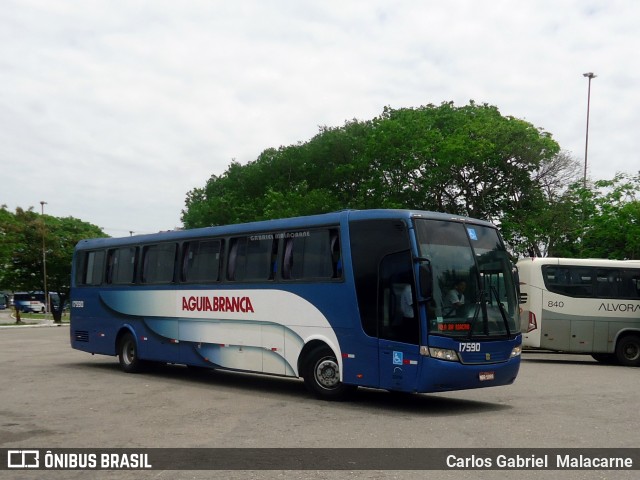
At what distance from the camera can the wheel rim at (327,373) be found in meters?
13.7

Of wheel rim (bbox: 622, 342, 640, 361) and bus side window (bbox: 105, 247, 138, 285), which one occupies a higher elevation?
bus side window (bbox: 105, 247, 138, 285)

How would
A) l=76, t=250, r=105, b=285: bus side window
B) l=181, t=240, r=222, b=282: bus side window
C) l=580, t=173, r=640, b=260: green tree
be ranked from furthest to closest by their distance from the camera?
l=580, t=173, r=640, b=260: green tree, l=76, t=250, r=105, b=285: bus side window, l=181, t=240, r=222, b=282: bus side window

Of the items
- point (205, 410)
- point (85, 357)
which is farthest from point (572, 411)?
point (85, 357)

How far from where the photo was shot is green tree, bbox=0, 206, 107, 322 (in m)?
58.5

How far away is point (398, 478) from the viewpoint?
7.59 meters

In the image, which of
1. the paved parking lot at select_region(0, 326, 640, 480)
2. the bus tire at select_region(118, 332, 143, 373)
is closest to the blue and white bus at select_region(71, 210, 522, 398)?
the paved parking lot at select_region(0, 326, 640, 480)

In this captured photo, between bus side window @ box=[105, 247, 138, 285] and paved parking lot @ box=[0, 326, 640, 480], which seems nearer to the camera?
paved parking lot @ box=[0, 326, 640, 480]

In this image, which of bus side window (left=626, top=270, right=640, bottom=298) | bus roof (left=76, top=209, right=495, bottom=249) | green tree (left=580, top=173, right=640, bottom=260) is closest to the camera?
bus roof (left=76, top=209, right=495, bottom=249)

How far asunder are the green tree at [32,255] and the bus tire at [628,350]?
4366 cm

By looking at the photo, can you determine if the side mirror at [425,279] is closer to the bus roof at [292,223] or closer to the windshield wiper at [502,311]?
the bus roof at [292,223]

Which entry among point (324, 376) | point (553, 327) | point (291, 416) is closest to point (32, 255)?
point (553, 327)

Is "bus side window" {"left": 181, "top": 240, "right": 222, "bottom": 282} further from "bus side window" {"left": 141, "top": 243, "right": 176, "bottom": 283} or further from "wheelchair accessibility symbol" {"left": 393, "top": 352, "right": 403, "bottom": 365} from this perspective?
"wheelchair accessibility symbol" {"left": 393, "top": 352, "right": 403, "bottom": 365}

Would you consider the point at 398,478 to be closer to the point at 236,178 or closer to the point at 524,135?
the point at 524,135

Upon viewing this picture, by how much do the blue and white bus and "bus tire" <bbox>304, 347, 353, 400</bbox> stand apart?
20mm
